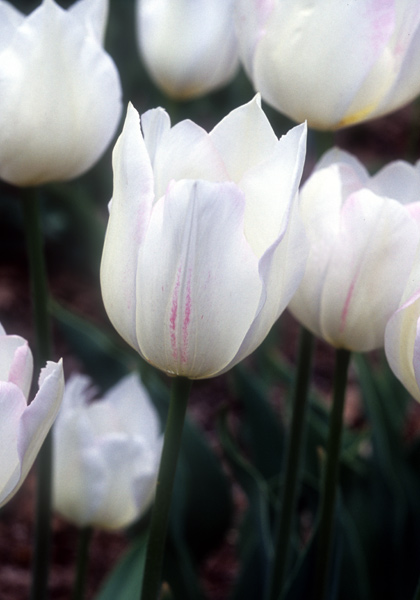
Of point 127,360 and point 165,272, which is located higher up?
point 165,272

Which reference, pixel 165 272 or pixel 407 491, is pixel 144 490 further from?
pixel 165 272

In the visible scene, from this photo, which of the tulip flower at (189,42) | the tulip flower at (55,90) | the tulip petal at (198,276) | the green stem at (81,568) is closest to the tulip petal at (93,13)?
the tulip flower at (55,90)

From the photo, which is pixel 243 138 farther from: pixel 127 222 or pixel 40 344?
pixel 40 344

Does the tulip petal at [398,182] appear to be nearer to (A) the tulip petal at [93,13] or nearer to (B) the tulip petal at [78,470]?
(A) the tulip petal at [93,13]

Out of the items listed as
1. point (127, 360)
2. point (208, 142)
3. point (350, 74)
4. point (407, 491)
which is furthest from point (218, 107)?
point (208, 142)

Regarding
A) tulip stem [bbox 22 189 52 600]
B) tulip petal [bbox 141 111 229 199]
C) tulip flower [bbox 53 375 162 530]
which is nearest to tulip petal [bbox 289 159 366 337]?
tulip petal [bbox 141 111 229 199]

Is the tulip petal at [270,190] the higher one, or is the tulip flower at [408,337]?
the tulip petal at [270,190]
